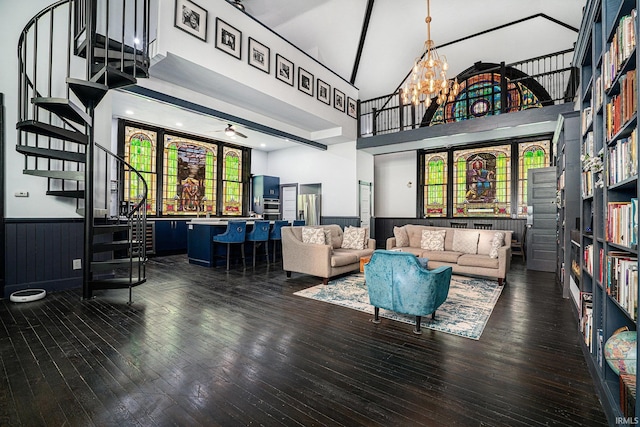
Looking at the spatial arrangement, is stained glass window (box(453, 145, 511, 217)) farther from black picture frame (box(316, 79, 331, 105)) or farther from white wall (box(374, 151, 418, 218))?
black picture frame (box(316, 79, 331, 105))

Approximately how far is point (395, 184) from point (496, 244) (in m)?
5.31

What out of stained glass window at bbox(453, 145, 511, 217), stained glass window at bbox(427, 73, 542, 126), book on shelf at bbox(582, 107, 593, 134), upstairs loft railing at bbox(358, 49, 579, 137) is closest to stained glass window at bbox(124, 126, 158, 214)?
upstairs loft railing at bbox(358, 49, 579, 137)

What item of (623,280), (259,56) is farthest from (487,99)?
A: (623,280)

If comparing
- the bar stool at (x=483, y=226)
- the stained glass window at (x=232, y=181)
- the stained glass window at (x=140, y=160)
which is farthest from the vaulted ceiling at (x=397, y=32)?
the bar stool at (x=483, y=226)

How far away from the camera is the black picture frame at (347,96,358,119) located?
8.12 meters

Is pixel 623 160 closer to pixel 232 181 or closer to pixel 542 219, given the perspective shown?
pixel 542 219

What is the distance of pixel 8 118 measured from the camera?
3.84 meters

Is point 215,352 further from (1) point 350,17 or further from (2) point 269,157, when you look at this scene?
(2) point 269,157

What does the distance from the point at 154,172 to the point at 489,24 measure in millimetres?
9622

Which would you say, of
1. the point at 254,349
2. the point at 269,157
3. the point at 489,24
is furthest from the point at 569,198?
the point at 269,157

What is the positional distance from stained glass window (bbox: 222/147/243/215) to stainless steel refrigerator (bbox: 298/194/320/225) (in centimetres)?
218

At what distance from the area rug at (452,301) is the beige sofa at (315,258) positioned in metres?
0.21

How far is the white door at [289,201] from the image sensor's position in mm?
9852

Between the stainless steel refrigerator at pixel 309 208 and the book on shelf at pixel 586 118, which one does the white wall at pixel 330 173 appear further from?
the book on shelf at pixel 586 118
